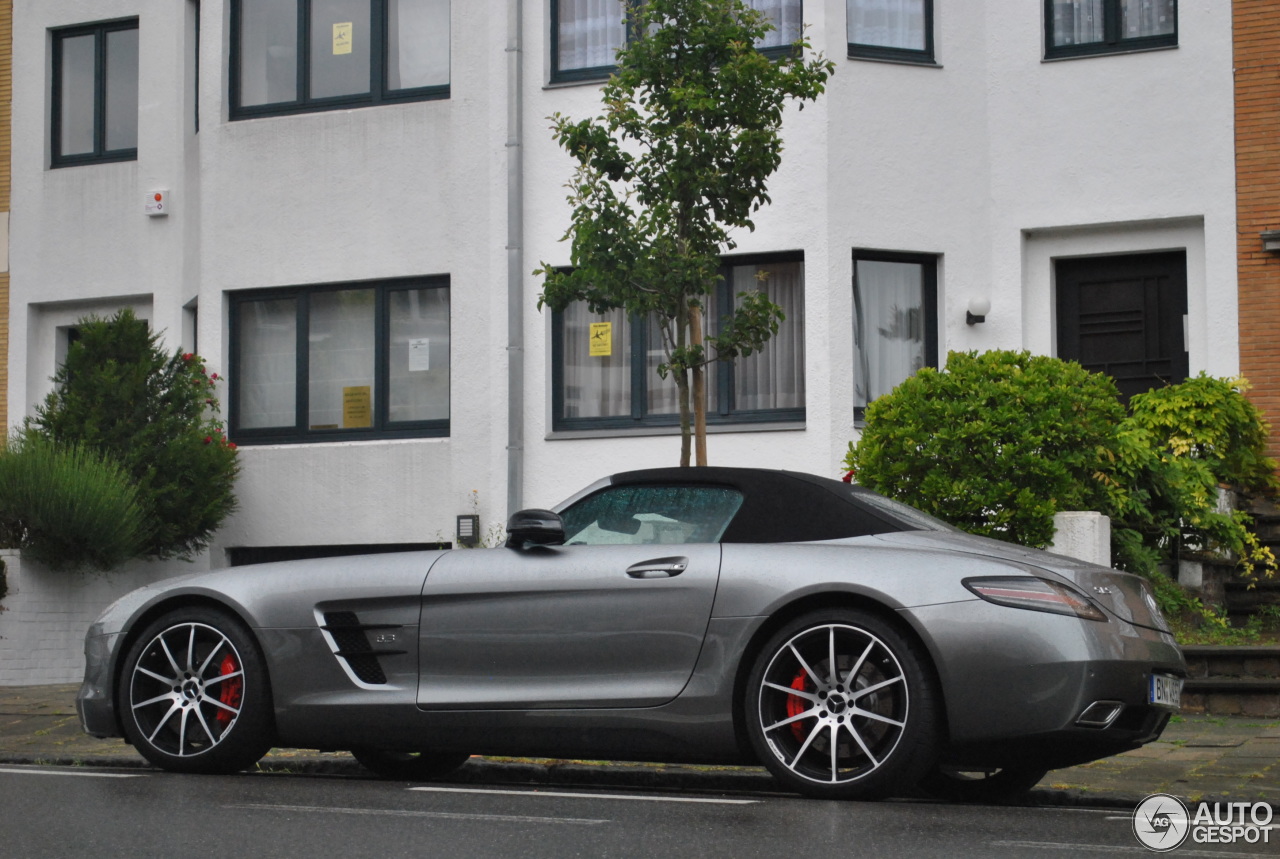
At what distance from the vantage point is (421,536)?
15742mm

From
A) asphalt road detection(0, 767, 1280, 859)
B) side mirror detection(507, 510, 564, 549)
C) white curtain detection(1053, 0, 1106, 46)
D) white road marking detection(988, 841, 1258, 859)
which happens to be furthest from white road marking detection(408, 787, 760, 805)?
white curtain detection(1053, 0, 1106, 46)

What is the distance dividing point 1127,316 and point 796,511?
9642 millimetres

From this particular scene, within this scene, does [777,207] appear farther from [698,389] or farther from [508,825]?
[508,825]

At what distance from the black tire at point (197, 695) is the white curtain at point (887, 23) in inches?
378

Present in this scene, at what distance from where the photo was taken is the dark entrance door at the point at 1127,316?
1545 cm

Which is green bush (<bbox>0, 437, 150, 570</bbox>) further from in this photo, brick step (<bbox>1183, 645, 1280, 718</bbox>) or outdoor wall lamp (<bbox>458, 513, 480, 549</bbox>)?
brick step (<bbox>1183, 645, 1280, 718</bbox>)

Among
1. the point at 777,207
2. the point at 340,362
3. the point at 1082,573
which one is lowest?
the point at 1082,573

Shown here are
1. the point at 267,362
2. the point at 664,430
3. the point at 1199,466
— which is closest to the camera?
the point at 1199,466

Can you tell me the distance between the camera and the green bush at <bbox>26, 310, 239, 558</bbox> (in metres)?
15.1

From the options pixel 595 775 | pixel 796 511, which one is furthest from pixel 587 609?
pixel 595 775

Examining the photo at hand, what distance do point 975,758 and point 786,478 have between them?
136 centimetres

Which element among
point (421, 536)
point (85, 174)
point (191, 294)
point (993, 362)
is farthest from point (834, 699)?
point (85, 174)

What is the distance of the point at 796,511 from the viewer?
6832 millimetres

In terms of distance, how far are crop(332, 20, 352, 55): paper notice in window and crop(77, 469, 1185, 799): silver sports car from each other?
9.99 metres
